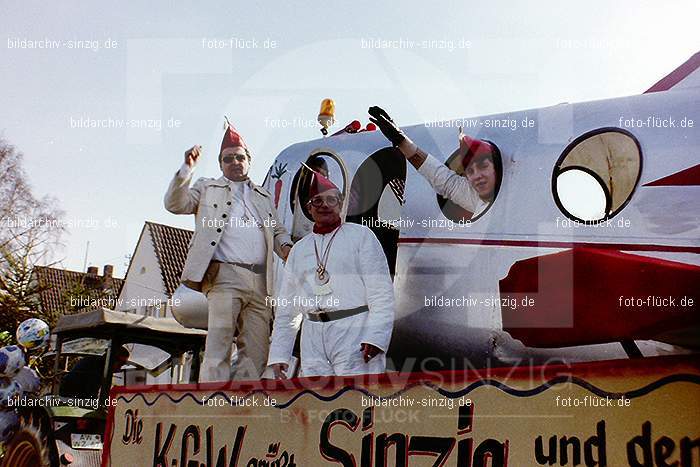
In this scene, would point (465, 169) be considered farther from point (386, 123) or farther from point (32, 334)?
point (32, 334)

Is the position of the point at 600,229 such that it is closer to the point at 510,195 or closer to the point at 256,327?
the point at 510,195

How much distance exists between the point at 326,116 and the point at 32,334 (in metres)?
3.55

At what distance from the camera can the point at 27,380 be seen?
616cm

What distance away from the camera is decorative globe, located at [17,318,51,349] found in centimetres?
654

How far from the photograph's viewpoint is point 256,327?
15.0 feet

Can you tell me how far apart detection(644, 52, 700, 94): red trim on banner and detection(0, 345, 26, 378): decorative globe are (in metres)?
5.37

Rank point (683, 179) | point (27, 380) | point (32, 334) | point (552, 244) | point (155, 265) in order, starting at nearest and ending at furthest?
1. point (683, 179)
2. point (552, 244)
3. point (27, 380)
4. point (32, 334)
5. point (155, 265)

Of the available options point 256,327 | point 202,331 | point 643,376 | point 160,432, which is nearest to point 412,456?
point 643,376

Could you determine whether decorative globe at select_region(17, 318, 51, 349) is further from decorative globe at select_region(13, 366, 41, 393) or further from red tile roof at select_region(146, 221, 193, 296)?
red tile roof at select_region(146, 221, 193, 296)

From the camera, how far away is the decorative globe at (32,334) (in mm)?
6535

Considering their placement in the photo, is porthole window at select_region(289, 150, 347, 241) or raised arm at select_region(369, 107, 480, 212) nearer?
raised arm at select_region(369, 107, 480, 212)

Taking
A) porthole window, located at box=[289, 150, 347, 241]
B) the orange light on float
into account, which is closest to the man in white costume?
porthole window, located at box=[289, 150, 347, 241]

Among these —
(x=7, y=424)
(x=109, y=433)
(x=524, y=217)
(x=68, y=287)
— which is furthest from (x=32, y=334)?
(x=68, y=287)

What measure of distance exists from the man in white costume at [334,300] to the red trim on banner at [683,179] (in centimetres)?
153
